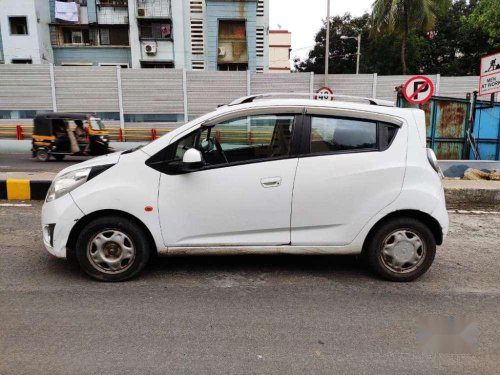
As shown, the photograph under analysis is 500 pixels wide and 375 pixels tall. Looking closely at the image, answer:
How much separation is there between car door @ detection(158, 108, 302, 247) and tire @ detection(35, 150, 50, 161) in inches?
495

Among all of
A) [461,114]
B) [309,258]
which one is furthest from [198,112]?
[309,258]

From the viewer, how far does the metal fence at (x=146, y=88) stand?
734 inches

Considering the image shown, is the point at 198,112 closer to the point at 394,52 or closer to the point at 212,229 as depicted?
the point at 212,229

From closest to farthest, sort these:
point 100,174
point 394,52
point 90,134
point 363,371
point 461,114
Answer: point 363,371
point 100,174
point 461,114
point 90,134
point 394,52

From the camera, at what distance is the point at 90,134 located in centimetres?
1438

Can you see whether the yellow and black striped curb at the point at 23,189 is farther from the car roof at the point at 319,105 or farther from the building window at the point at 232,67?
the building window at the point at 232,67

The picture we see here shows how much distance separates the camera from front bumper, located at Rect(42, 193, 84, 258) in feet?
11.9

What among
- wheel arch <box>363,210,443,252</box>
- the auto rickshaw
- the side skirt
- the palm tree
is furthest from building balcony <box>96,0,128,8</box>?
wheel arch <box>363,210,443,252</box>

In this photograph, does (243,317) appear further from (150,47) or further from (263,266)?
(150,47)

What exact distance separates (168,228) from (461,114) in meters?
9.49

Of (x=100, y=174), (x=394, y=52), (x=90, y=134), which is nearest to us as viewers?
(x=100, y=174)

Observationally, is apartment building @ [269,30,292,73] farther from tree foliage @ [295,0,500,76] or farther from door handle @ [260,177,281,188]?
door handle @ [260,177,281,188]

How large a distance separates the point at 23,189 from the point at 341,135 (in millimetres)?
6045

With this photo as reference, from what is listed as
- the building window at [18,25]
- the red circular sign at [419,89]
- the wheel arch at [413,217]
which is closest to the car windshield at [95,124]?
the red circular sign at [419,89]
